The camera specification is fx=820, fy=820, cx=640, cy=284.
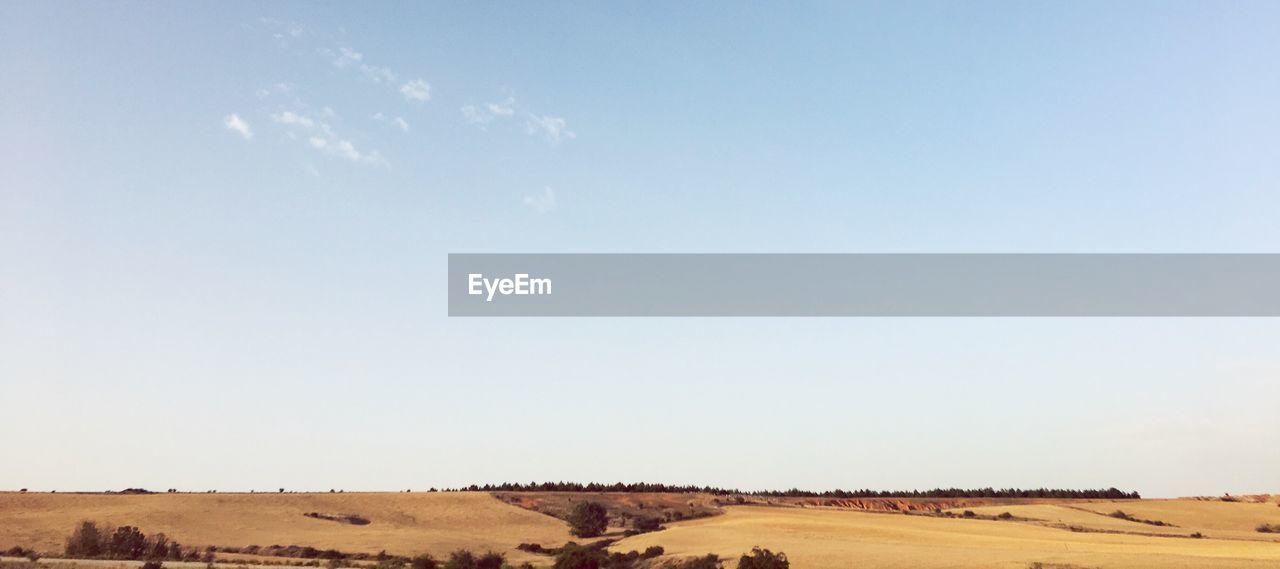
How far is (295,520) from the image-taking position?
78.5 metres

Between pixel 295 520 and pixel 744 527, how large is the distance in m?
42.7

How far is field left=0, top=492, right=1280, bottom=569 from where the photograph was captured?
155 feet

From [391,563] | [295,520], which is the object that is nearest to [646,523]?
[295,520]

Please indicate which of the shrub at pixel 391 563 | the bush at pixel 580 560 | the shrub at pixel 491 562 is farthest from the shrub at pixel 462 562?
the bush at pixel 580 560

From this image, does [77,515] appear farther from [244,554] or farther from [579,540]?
[579,540]

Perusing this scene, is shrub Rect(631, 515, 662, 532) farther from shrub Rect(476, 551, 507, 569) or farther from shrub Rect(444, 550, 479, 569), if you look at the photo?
shrub Rect(444, 550, 479, 569)

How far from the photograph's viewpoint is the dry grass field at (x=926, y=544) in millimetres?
42125

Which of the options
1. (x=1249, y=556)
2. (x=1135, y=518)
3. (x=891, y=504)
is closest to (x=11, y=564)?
(x=1249, y=556)

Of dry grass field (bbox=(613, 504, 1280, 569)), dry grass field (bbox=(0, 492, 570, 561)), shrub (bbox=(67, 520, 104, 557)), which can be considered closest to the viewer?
dry grass field (bbox=(613, 504, 1280, 569))

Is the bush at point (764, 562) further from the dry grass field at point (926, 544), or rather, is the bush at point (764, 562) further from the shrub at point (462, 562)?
the shrub at point (462, 562)

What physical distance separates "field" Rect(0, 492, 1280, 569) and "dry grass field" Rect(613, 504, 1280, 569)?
5.2 inches

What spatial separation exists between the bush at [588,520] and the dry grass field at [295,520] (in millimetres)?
1373

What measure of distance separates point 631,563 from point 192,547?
119 feet

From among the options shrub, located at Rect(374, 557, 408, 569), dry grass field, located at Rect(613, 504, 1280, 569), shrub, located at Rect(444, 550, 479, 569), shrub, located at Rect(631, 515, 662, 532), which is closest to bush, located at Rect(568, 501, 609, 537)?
shrub, located at Rect(631, 515, 662, 532)
